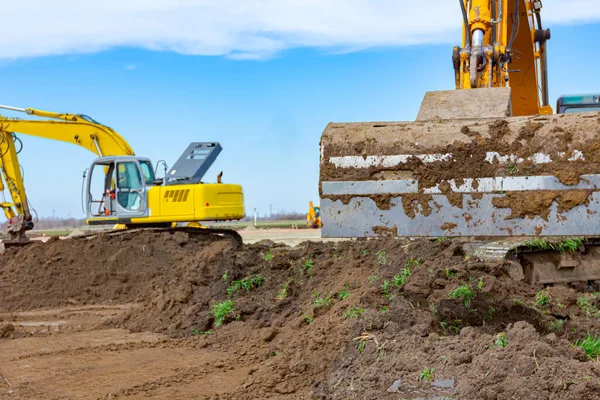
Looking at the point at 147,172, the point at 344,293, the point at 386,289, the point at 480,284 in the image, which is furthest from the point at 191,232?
the point at 480,284

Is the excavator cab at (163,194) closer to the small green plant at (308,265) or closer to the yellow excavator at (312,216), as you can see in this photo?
the small green plant at (308,265)

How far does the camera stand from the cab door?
46.0 ft

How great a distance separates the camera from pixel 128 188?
46.4ft

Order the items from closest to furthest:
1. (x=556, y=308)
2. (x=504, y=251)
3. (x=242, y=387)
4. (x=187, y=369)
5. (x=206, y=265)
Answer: (x=242, y=387)
(x=187, y=369)
(x=556, y=308)
(x=504, y=251)
(x=206, y=265)

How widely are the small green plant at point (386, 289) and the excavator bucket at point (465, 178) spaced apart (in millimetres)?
1408

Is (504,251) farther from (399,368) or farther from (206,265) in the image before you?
(399,368)

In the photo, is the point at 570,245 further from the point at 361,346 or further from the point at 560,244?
the point at 361,346

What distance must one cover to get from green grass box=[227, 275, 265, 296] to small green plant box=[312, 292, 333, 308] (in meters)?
1.28

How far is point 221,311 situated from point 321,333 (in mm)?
2023

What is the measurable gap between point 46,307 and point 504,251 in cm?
677

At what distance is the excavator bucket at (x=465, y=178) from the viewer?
4.94 metres

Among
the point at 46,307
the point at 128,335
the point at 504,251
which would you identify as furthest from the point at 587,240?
the point at 46,307

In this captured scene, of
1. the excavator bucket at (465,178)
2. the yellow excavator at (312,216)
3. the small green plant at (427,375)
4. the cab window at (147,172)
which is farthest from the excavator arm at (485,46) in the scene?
the yellow excavator at (312,216)

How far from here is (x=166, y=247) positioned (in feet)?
41.5
